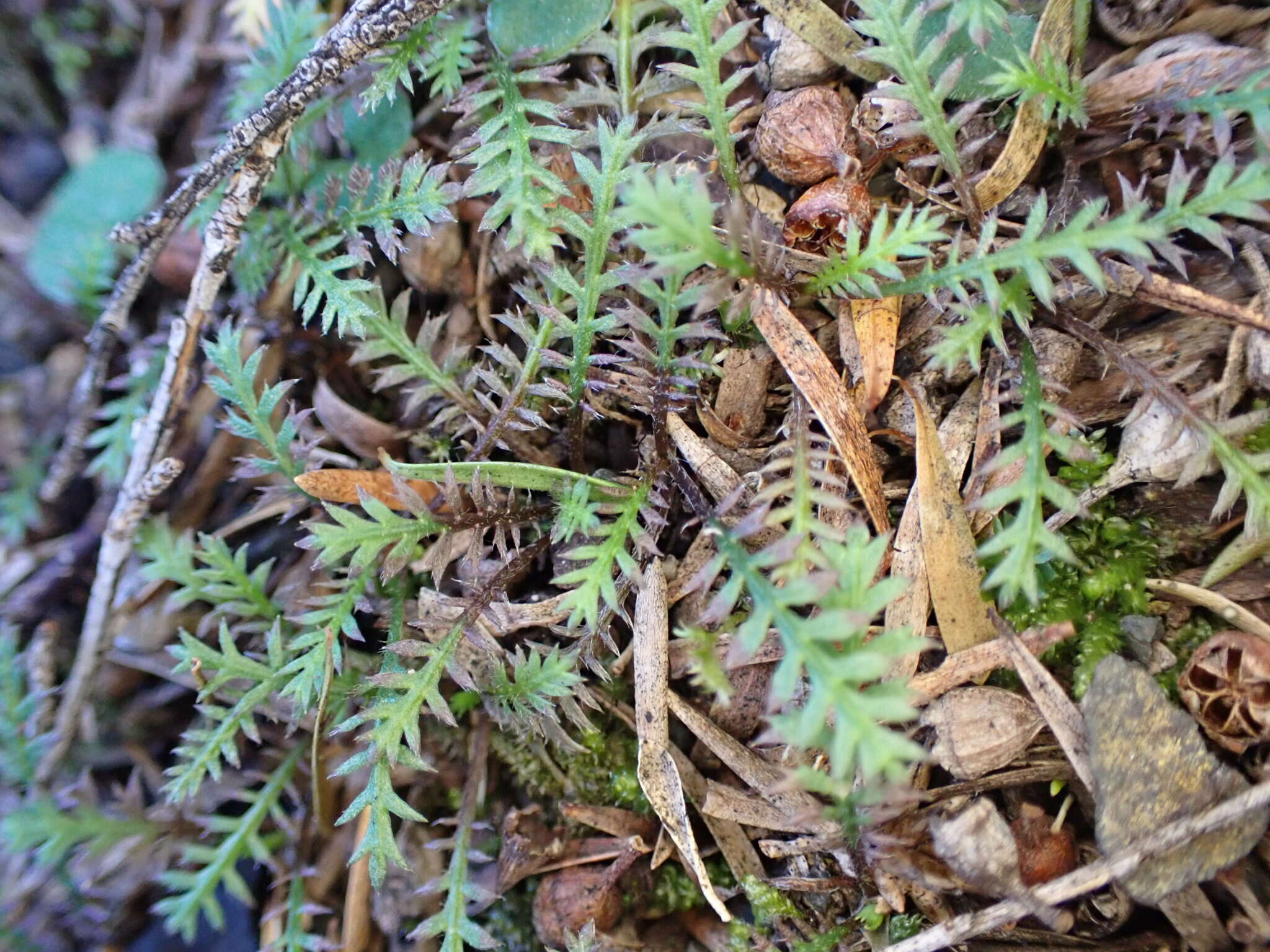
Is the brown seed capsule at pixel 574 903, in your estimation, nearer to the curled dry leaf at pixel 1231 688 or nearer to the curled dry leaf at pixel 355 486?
the curled dry leaf at pixel 355 486

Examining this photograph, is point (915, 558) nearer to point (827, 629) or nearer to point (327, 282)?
point (827, 629)

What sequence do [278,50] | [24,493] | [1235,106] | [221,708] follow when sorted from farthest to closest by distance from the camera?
[24,493] < [278,50] < [221,708] < [1235,106]

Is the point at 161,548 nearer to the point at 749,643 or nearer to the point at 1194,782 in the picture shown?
the point at 749,643

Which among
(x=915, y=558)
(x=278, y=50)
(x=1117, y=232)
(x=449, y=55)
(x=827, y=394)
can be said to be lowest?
(x=915, y=558)

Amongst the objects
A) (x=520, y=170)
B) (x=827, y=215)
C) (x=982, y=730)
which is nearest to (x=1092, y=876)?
(x=982, y=730)

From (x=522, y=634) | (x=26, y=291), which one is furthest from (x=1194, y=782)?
(x=26, y=291)

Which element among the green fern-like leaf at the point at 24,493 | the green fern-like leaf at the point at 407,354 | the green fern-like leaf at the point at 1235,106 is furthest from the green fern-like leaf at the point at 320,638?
the green fern-like leaf at the point at 1235,106
